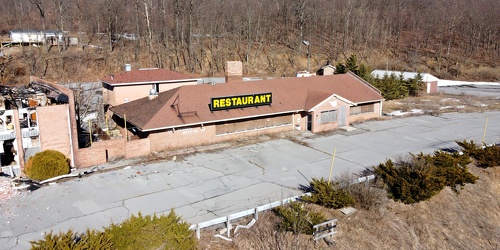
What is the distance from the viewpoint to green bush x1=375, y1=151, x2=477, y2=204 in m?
18.0

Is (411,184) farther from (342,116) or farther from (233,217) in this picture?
(342,116)

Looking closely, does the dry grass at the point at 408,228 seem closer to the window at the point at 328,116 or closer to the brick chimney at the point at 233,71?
the window at the point at 328,116

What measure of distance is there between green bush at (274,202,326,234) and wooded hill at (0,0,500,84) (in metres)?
51.9

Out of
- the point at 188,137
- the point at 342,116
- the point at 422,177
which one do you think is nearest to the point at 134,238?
the point at 422,177

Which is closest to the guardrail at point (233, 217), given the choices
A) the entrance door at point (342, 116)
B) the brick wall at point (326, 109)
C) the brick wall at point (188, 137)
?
the brick wall at point (188, 137)

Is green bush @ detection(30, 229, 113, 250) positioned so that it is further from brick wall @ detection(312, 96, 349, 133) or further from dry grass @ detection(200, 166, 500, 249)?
brick wall @ detection(312, 96, 349, 133)

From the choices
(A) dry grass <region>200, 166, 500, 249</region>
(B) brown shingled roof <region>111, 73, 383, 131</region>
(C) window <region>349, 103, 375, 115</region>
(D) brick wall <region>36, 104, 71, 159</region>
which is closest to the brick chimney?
(B) brown shingled roof <region>111, 73, 383, 131</region>

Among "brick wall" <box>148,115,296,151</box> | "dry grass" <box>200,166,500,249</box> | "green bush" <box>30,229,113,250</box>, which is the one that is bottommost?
"dry grass" <box>200,166,500,249</box>

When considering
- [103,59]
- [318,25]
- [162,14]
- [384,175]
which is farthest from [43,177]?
[318,25]

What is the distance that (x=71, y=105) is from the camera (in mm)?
21297

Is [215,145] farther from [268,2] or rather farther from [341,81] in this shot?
[268,2]

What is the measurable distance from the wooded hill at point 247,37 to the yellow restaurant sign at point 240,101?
3973cm

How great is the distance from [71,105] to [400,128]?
24.4 meters

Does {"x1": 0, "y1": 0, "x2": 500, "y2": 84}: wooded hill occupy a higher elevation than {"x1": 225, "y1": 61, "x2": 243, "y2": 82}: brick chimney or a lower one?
A: higher
